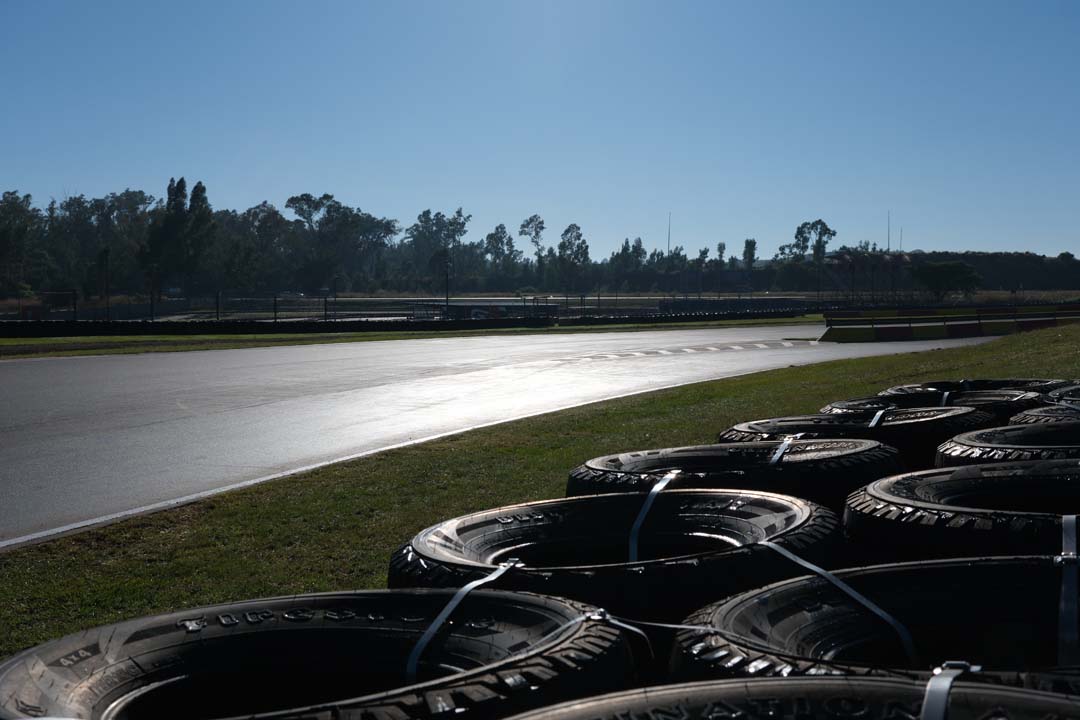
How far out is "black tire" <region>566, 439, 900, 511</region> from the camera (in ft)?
17.1

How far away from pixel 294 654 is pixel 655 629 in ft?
3.42

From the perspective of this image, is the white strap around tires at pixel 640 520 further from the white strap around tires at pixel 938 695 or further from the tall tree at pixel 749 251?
the tall tree at pixel 749 251

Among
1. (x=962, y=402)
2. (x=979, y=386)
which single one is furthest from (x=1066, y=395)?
(x=979, y=386)

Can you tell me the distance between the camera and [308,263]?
134 meters

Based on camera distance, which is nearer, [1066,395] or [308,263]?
[1066,395]

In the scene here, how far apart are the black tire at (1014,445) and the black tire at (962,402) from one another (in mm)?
1040

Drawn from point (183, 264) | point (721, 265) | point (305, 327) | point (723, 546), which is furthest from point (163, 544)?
point (721, 265)

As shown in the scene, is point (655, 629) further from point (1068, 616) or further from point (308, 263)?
point (308, 263)

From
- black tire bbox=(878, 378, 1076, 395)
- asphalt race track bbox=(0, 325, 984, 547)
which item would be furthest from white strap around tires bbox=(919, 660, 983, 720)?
black tire bbox=(878, 378, 1076, 395)

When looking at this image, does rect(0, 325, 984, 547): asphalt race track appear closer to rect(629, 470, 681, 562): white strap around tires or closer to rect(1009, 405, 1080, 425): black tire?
rect(629, 470, 681, 562): white strap around tires

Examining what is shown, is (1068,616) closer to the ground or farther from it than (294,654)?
farther from it

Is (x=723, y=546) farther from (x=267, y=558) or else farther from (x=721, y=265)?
(x=721, y=265)

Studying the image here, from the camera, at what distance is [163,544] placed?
735 centimetres

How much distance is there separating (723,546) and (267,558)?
3.45 metres
